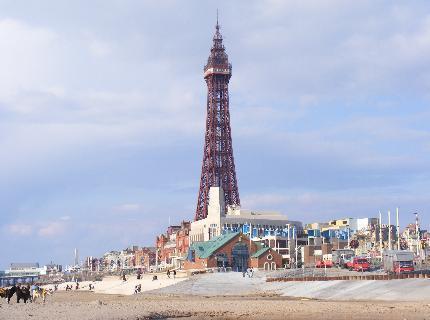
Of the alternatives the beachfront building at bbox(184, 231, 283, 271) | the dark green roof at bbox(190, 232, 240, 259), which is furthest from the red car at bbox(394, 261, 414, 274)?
the dark green roof at bbox(190, 232, 240, 259)

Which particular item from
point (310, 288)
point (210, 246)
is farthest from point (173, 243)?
point (310, 288)

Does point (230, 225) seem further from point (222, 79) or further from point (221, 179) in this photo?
point (222, 79)

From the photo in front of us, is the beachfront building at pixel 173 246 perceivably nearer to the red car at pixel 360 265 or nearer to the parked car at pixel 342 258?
the parked car at pixel 342 258

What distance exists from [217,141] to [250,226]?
31.1 m

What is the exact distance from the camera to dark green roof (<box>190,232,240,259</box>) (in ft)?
304

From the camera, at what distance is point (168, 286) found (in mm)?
64188

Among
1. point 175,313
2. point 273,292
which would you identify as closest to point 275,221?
point 273,292

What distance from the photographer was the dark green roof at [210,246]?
304 feet

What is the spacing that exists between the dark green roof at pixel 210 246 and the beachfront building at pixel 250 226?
363 inches

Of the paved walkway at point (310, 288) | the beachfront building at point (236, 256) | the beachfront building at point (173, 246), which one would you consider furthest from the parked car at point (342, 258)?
the beachfront building at point (173, 246)

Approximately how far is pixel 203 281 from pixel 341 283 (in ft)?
72.7

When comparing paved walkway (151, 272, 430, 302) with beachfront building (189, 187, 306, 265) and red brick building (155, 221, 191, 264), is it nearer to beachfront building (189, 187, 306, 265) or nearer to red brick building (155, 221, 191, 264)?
beachfront building (189, 187, 306, 265)

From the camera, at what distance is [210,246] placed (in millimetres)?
97562

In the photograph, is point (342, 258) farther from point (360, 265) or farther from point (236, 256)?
point (236, 256)
